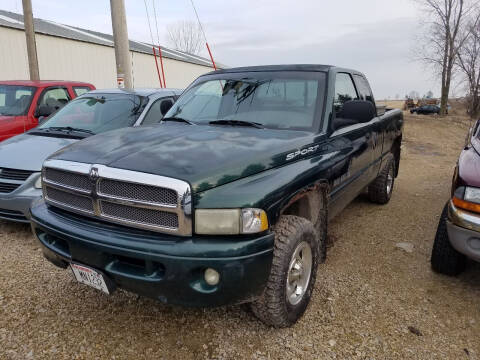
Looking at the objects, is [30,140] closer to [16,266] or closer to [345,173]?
[16,266]

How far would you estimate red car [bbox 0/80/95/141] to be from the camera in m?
5.66

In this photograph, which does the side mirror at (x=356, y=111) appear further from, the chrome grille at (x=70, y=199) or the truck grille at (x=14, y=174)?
the truck grille at (x=14, y=174)

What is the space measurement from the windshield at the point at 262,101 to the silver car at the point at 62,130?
850 mm

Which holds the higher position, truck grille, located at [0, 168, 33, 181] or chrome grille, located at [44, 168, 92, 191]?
chrome grille, located at [44, 168, 92, 191]

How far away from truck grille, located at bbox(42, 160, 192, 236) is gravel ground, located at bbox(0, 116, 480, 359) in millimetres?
871

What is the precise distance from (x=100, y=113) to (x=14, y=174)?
1.50 metres

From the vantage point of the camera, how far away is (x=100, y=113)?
5039mm

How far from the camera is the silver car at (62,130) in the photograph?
151 inches

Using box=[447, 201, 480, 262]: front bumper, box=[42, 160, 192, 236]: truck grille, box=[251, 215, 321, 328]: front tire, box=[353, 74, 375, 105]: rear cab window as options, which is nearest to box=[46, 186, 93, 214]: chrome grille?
box=[42, 160, 192, 236]: truck grille

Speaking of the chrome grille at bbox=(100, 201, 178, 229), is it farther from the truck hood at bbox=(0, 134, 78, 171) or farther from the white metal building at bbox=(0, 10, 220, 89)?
the white metal building at bbox=(0, 10, 220, 89)

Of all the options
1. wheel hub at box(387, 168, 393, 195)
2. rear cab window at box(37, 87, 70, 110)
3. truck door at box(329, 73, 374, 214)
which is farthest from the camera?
rear cab window at box(37, 87, 70, 110)

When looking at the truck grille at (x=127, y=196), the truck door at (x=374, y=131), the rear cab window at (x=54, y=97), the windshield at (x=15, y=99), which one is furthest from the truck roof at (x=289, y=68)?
the windshield at (x=15, y=99)

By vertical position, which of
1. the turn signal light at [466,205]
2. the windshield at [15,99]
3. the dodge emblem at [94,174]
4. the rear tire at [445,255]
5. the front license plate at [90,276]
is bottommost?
the rear tire at [445,255]

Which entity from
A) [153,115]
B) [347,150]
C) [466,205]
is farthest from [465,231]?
[153,115]
